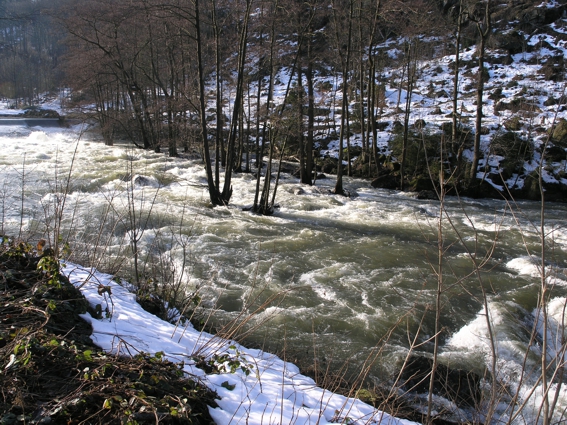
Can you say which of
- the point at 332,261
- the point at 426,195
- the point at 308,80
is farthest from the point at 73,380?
the point at 426,195

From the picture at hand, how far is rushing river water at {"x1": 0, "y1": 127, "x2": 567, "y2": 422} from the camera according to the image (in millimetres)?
4883

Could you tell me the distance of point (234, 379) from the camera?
287 centimetres

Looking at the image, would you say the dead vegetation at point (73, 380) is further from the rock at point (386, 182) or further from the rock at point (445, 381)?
the rock at point (386, 182)

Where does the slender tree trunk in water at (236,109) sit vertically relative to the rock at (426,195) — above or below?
above

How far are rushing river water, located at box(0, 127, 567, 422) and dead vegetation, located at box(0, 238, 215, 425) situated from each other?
2.61 ft

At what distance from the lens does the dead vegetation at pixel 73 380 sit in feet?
6.25

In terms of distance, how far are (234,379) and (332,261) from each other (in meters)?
5.18

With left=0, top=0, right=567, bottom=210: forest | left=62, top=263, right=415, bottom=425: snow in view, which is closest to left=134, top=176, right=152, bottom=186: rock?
left=0, top=0, right=567, bottom=210: forest

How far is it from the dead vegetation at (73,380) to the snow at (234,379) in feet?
0.43

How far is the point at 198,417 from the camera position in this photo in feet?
7.45

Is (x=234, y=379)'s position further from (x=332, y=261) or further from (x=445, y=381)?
(x=332, y=261)

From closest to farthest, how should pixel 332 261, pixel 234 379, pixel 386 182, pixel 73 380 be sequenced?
1. pixel 73 380
2. pixel 234 379
3. pixel 332 261
4. pixel 386 182

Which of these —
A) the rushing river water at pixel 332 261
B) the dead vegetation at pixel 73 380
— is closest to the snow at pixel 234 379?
the dead vegetation at pixel 73 380

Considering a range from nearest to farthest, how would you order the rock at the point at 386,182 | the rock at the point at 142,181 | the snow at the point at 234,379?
the snow at the point at 234,379 → the rock at the point at 142,181 → the rock at the point at 386,182
